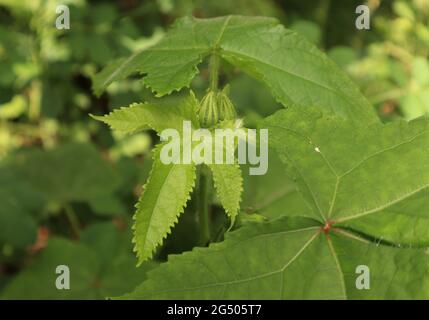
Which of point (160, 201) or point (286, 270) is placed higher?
point (160, 201)

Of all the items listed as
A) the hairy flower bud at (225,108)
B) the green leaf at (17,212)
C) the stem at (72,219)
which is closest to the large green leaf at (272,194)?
the hairy flower bud at (225,108)

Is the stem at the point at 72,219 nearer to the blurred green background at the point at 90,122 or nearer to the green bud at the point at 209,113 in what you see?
the blurred green background at the point at 90,122

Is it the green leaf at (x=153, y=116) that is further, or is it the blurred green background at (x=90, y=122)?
the blurred green background at (x=90, y=122)

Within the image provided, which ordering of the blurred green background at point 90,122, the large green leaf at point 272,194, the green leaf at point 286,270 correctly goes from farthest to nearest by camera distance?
the blurred green background at point 90,122 → the large green leaf at point 272,194 → the green leaf at point 286,270

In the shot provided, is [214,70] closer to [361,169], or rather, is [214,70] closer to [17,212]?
[361,169]

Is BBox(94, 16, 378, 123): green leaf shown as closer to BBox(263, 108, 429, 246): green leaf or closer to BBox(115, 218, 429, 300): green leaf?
BBox(263, 108, 429, 246): green leaf

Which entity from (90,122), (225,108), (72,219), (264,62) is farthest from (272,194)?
(90,122)
